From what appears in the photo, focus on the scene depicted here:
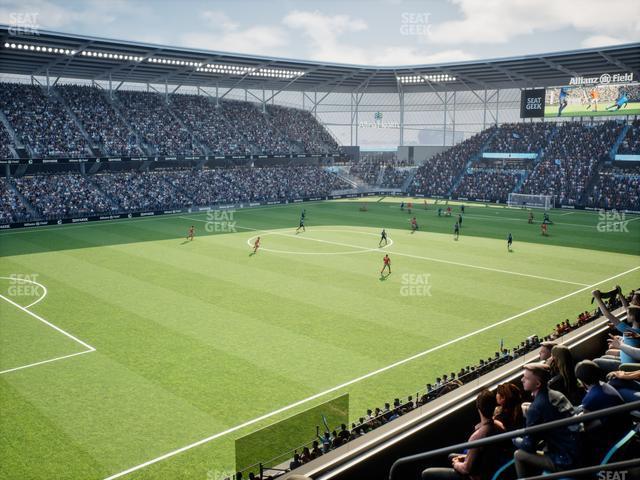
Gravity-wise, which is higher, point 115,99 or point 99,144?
point 115,99

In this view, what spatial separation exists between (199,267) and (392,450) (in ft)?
79.5

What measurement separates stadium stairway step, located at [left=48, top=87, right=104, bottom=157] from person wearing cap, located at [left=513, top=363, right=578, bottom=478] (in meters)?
56.2

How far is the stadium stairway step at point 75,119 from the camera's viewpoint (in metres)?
55.3

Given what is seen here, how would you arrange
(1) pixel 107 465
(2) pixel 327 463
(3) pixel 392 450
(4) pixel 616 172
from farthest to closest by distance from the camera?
1. (4) pixel 616 172
2. (1) pixel 107 465
3. (3) pixel 392 450
4. (2) pixel 327 463

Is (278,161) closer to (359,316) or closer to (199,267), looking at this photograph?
(199,267)

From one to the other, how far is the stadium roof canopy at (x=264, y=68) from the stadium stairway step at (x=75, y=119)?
7.35 feet

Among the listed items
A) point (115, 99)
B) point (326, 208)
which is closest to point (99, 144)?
point (115, 99)

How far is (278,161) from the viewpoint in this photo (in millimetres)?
75375

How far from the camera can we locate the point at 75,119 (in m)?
57.3

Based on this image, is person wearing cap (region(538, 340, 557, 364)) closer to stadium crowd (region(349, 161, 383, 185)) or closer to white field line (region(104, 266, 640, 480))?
white field line (region(104, 266, 640, 480))

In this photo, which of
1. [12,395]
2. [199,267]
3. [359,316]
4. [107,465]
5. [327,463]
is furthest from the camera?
[199,267]

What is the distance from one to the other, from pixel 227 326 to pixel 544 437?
52.1 ft

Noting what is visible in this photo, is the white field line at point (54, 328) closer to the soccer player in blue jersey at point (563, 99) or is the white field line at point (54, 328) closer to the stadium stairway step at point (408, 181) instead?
the soccer player in blue jersey at point (563, 99)

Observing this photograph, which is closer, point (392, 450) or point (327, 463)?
point (327, 463)
